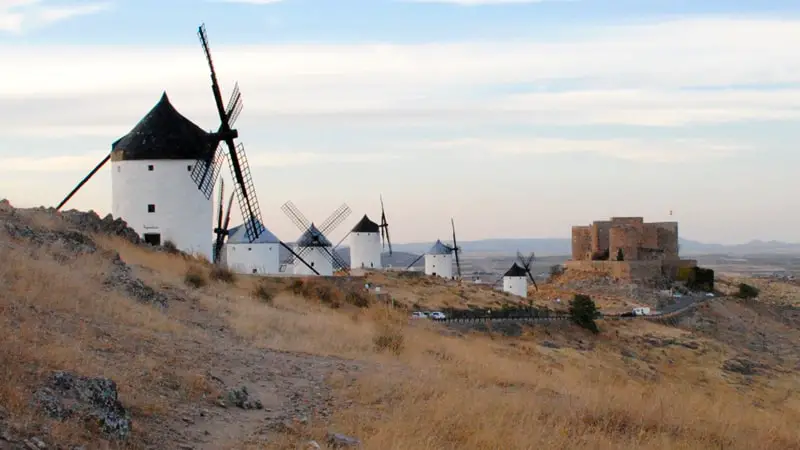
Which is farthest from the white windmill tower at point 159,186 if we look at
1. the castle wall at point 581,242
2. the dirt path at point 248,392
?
the castle wall at point 581,242

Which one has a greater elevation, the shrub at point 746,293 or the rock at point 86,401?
the rock at point 86,401

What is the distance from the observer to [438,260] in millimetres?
61094

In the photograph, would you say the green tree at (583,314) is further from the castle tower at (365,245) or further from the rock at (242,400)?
the rock at (242,400)

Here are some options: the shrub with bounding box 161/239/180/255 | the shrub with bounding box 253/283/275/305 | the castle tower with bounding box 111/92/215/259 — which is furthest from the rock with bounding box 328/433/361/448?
the castle tower with bounding box 111/92/215/259

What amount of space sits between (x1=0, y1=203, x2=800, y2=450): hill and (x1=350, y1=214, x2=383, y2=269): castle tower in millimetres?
35070

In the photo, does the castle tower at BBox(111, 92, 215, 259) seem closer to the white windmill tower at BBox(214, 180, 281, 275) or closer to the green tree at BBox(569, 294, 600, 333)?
the white windmill tower at BBox(214, 180, 281, 275)

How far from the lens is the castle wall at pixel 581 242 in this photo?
65.6 m

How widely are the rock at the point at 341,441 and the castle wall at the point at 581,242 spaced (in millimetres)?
58765

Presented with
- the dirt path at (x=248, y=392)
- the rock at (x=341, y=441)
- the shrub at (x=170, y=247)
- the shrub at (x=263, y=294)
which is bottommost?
the rock at (x=341, y=441)

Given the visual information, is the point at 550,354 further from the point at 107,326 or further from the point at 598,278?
the point at 598,278

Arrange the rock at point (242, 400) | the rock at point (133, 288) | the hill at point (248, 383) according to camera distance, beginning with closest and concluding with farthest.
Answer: the hill at point (248, 383) < the rock at point (242, 400) < the rock at point (133, 288)

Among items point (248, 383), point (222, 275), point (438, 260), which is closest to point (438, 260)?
point (438, 260)

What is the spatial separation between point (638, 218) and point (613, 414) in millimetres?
53573

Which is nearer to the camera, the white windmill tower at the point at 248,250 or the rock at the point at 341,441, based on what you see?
the rock at the point at 341,441
